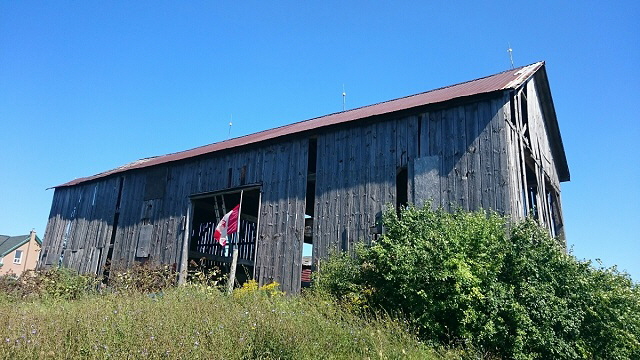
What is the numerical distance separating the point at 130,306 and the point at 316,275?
573cm

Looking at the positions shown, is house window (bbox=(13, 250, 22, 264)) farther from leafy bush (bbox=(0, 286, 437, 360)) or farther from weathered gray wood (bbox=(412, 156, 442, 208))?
weathered gray wood (bbox=(412, 156, 442, 208))

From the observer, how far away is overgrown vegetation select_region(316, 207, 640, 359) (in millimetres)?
8812

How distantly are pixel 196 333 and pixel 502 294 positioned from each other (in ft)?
18.9

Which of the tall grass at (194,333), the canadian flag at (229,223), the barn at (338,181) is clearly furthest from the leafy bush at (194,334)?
the canadian flag at (229,223)

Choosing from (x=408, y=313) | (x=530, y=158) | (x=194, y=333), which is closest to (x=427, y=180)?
(x=408, y=313)

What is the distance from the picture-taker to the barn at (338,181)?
12461 mm

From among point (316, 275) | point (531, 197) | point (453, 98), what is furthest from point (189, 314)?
point (531, 197)

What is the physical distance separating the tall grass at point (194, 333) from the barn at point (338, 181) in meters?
5.03

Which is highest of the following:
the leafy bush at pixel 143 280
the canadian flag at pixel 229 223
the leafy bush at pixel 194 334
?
the canadian flag at pixel 229 223

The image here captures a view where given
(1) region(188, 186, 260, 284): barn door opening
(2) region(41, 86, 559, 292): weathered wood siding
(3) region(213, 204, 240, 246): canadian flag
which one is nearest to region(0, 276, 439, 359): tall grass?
(2) region(41, 86, 559, 292): weathered wood siding

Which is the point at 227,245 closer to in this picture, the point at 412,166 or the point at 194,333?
the point at 412,166

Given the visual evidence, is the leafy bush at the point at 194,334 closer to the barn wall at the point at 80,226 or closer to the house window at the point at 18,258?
the barn wall at the point at 80,226

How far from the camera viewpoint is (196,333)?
7.03 metres

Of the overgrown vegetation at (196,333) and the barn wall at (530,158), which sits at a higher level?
the barn wall at (530,158)
